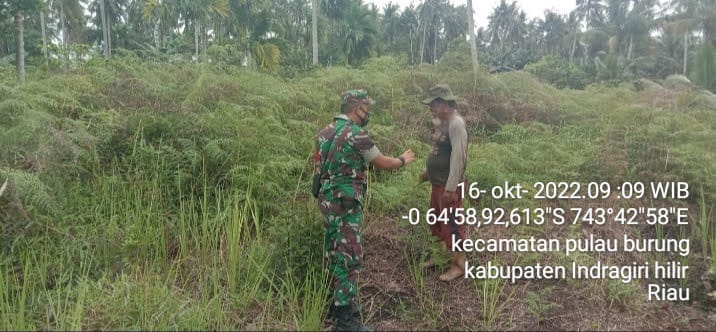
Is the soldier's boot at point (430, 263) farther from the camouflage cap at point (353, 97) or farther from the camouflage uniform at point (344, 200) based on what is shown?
the camouflage cap at point (353, 97)

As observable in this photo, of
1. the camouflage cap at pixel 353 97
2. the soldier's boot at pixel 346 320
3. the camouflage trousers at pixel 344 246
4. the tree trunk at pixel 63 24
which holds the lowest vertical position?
the soldier's boot at pixel 346 320

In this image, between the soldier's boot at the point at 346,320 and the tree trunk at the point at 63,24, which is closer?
the soldier's boot at the point at 346,320

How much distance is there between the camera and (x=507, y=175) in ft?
16.8

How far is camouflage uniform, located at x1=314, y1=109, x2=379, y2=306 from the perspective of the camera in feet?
10.3

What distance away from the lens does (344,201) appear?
316 centimetres

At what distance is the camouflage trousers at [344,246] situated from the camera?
312cm

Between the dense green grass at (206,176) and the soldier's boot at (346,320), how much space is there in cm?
14

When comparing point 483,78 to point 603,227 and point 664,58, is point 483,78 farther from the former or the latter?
point 664,58

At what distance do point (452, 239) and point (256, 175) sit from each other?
201 cm

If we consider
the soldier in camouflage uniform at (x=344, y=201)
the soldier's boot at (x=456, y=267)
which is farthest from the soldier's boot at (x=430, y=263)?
the soldier in camouflage uniform at (x=344, y=201)

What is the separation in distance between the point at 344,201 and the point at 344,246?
311 millimetres

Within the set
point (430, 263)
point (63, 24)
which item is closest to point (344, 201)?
point (430, 263)

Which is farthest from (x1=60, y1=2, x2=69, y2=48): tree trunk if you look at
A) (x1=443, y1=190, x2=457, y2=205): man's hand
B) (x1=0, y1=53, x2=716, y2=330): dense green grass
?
(x1=443, y1=190, x2=457, y2=205): man's hand

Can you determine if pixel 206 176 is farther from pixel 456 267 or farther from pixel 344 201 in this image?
pixel 456 267
